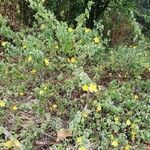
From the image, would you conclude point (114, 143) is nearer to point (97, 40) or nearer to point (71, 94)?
point (71, 94)

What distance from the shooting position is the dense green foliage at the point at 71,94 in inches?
165

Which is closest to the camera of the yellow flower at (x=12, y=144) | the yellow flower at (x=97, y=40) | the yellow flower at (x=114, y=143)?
the yellow flower at (x=12, y=144)

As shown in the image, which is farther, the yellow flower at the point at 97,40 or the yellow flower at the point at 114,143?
the yellow flower at the point at 97,40

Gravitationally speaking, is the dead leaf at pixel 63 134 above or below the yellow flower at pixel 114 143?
above

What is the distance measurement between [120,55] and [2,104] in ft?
5.50

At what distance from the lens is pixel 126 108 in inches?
181

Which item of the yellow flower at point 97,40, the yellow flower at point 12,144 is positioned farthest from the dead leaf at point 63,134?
the yellow flower at point 97,40

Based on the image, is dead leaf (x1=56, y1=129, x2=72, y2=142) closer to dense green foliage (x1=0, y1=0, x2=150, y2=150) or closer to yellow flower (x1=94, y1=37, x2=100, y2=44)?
dense green foliage (x1=0, y1=0, x2=150, y2=150)

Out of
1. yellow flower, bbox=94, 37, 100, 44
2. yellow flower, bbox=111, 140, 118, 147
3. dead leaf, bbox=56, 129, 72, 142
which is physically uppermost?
yellow flower, bbox=94, 37, 100, 44

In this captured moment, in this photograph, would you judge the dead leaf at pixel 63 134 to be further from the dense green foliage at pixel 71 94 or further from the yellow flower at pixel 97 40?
the yellow flower at pixel 97 40

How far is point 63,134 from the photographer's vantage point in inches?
164

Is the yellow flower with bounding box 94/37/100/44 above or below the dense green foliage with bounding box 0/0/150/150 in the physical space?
above

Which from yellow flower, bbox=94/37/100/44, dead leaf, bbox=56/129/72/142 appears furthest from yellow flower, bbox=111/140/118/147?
yellow flower, bbox=94/37/100/44

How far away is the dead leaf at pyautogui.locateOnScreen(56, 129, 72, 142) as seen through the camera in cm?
416
